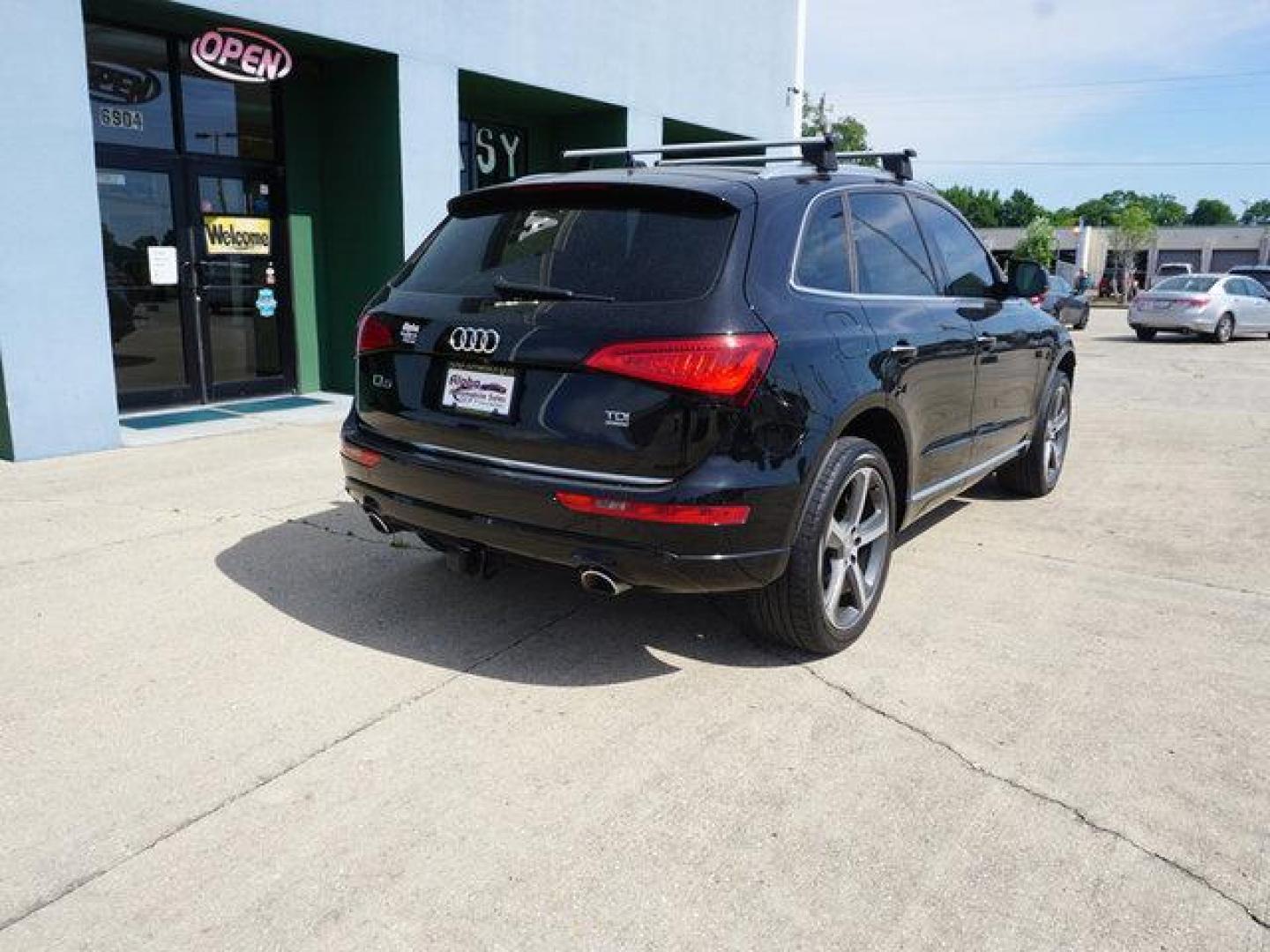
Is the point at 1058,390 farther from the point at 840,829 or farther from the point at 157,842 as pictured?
the point at 157,842

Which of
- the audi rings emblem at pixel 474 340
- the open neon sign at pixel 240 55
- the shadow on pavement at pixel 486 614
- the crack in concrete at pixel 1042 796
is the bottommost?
the crack in concrete at pixel 1042 796

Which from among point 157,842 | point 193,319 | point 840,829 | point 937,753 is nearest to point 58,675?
point 157,842

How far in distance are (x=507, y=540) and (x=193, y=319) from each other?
22.9 ft

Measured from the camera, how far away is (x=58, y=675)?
3.49 meters

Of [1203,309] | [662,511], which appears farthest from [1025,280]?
[1203,309]

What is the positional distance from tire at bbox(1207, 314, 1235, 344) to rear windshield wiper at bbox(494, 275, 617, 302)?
2059cm

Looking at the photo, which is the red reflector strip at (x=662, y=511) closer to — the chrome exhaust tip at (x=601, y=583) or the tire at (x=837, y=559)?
the chrome exhaust tip at (x=601, y=583)

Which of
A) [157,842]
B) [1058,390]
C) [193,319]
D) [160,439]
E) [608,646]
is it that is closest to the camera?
[157,842]

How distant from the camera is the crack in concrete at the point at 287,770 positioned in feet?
7.61

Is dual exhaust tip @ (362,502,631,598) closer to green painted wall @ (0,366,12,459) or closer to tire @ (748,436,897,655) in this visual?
tire @ (748,436,897,655)

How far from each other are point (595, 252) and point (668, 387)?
2.12ft

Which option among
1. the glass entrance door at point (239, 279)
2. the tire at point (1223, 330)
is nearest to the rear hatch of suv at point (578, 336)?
the glass entrance door at point (239, 279)

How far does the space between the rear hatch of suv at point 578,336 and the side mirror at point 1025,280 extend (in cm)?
247

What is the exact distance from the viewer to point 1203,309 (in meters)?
19.6
